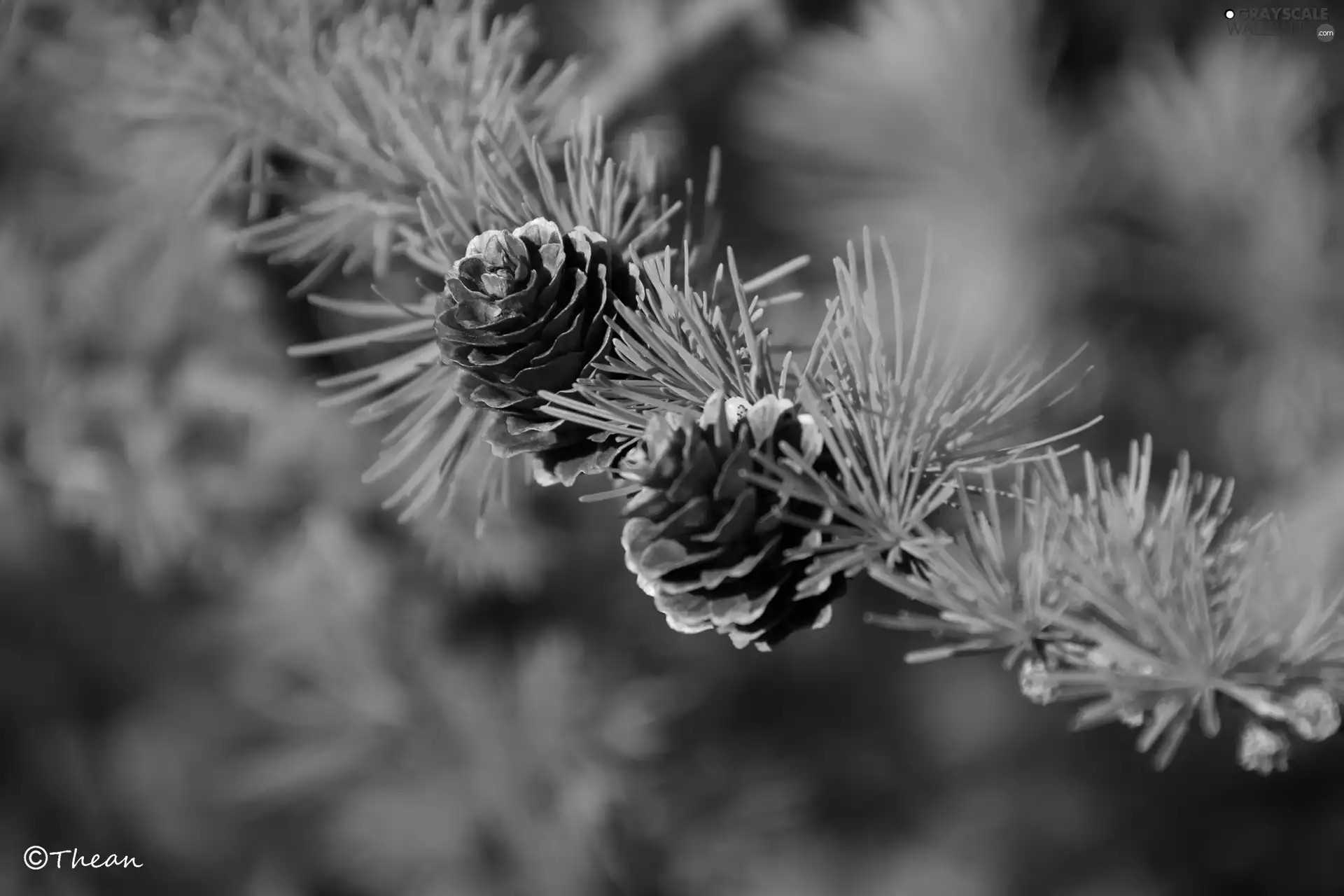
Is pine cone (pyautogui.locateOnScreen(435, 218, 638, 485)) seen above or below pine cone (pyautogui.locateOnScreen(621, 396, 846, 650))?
above

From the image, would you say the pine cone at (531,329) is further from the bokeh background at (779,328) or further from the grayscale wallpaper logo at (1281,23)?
the grayscale wallpaper logo at (1281,23)

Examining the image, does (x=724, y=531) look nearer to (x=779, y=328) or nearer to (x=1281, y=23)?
(x=779, y=328)

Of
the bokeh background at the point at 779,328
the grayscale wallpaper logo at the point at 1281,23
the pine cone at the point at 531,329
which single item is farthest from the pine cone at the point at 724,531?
the grayscale wallpaper logo at the point at 1281,23

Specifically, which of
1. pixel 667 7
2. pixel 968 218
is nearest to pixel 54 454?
pixel 667 7

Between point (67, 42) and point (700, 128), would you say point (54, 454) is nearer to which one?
point (67, 42)

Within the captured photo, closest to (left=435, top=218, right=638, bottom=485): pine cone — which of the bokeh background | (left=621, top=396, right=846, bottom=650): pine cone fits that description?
(left=621, top=396, right=846, bottom=650): pine cone

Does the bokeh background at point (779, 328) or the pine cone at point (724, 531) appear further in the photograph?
the bokeh background at point (779, 328)

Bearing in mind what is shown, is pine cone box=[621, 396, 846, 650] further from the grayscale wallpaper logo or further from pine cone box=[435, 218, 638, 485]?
the grayscale wallpaper logo
